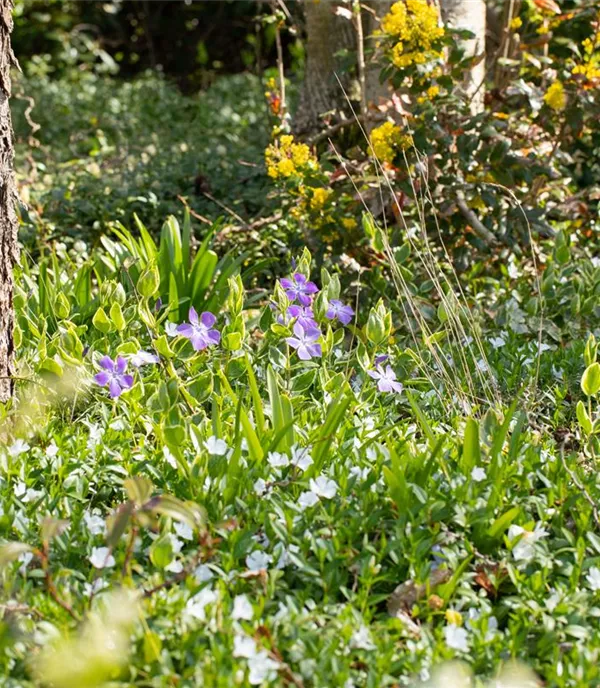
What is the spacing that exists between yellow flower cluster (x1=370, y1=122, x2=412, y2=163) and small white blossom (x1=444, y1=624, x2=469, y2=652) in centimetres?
204

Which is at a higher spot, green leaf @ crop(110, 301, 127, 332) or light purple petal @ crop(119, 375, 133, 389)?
green leaf @ crop(110, 301, 127, 332)

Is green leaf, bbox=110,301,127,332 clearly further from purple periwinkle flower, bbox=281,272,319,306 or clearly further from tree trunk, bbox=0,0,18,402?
purple periwinkle flower, bbox=281,272,319,306


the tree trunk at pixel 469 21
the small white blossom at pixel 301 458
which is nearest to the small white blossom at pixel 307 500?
the small white blossom at pixel 301 458

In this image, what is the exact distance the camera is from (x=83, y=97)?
7.80m

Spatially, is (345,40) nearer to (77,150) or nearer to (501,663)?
(77,150)

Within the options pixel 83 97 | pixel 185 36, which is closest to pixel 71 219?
pixel 83 97

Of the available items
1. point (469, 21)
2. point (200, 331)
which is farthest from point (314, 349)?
point (469, 21)

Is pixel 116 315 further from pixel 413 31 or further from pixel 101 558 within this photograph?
pixel 413 31

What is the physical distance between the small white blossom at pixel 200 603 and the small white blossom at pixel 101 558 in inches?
7.3

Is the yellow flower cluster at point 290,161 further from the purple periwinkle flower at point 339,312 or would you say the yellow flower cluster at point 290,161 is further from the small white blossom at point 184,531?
the small white blossom at point 184,531

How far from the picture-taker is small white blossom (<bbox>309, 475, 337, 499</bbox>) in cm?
210

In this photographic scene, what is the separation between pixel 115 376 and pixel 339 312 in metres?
0.74

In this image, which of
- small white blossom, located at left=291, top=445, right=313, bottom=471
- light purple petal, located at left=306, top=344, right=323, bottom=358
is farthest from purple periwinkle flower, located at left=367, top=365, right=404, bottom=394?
small white blossom, located at left=291, top=445, right=313, bottom=471

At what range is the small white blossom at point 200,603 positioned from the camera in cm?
177
